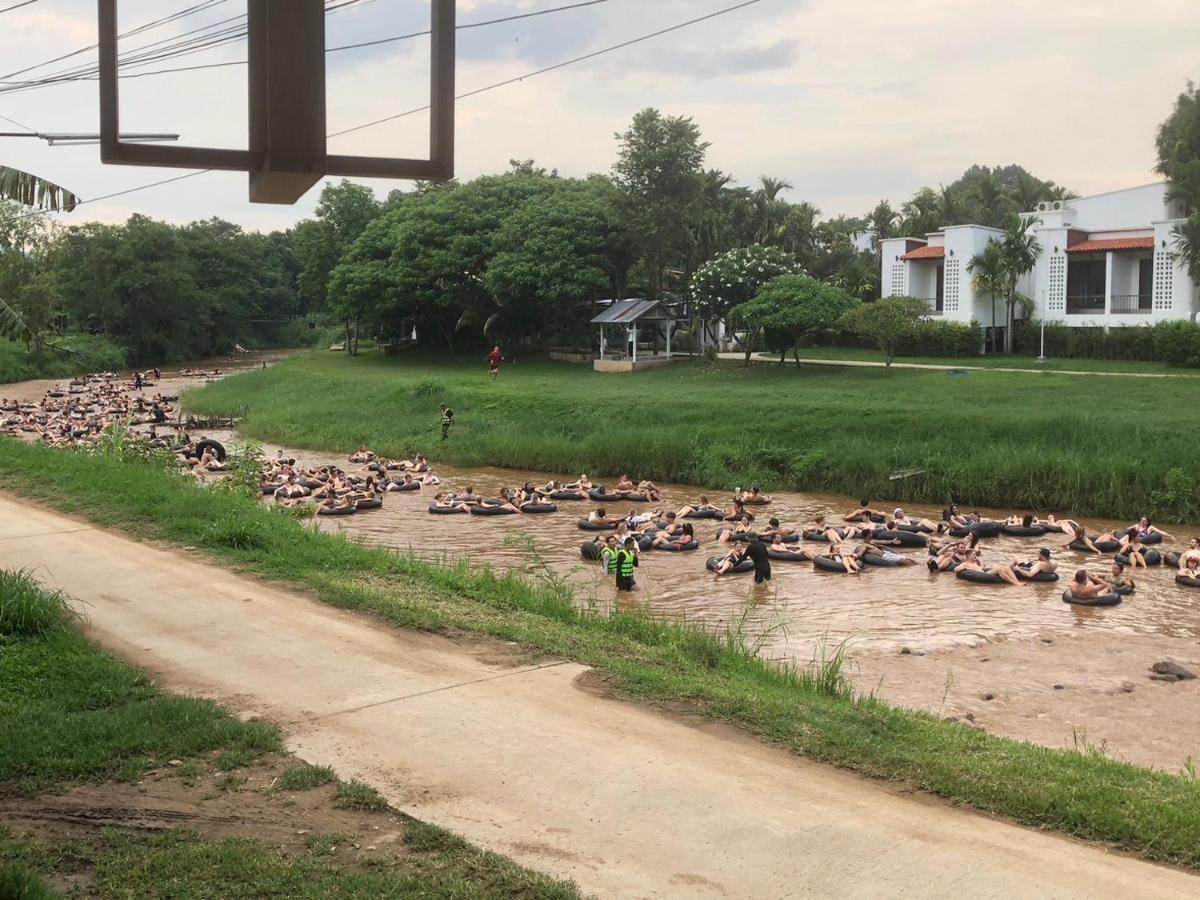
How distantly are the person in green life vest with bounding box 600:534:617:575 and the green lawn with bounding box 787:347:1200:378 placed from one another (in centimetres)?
2434

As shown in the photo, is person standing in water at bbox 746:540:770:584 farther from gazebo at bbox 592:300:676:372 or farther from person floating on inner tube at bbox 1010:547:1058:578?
gazebo at bbox 592:300:676:372

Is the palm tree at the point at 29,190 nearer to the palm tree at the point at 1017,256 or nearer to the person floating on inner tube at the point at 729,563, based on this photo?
the person floating on inner tube at the point at 729,563

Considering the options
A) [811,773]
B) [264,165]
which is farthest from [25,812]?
[811,773]

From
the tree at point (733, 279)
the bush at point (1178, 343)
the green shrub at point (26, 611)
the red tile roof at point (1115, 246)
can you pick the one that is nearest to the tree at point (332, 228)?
the tree at point (733, 279)

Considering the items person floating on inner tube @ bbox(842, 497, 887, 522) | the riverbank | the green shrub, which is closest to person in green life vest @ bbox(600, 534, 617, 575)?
person floating on inner tube @ bbox(842, 497, 887, 522)

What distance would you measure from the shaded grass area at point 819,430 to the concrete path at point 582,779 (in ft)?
58.0

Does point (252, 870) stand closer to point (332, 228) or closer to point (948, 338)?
point (948, 338)

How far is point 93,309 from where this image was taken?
72125mm

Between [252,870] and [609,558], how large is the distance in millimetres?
12940

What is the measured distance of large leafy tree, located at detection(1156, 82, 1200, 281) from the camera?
136 ft

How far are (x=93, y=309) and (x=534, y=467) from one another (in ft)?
168

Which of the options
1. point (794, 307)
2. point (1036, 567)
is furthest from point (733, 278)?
point (1036, 567)

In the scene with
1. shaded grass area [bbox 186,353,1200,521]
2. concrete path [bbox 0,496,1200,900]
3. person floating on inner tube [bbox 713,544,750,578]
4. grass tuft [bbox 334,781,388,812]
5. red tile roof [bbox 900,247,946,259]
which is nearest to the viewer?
concrete path [bbox 0,496,1200,900]

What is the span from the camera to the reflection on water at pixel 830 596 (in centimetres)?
1504
